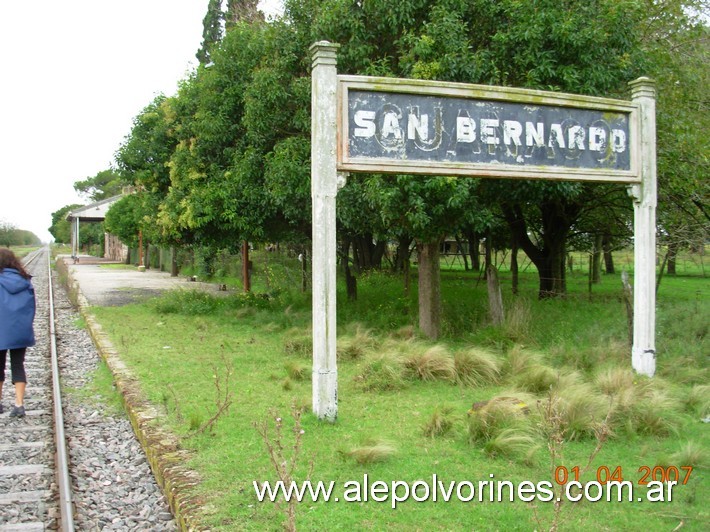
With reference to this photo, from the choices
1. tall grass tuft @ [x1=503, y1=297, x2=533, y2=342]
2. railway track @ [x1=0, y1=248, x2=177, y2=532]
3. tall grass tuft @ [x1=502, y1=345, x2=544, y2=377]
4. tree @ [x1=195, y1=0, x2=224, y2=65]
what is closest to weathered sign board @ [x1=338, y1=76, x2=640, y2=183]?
tall grass tuft @ [x1=502, y1=345, x2=544, y2=377]

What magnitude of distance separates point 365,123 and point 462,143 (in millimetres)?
1208

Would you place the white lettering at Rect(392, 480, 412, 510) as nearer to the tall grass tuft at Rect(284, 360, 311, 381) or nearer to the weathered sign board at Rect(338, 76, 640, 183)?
the weathered sign board at Rect(338, 76, 640, 183)

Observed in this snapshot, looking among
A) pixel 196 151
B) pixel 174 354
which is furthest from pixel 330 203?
pixel 196 151

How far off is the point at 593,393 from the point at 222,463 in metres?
3.89

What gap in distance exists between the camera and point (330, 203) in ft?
21.7

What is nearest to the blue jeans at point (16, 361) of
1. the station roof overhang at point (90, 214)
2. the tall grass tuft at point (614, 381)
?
the tall grass tuft at point (614, 381)

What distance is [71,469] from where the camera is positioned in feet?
18.9

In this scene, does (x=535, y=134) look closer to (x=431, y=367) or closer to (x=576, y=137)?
(x=576, y=137)

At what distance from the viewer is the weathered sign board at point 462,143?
6.58 metres

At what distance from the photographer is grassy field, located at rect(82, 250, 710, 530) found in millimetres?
4410

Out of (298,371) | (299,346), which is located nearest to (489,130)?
(298,371)

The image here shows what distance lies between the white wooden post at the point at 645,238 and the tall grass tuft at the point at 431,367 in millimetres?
2404

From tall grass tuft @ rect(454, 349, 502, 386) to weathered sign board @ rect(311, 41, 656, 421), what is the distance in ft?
6.10

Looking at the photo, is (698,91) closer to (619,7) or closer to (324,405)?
(619,7)
